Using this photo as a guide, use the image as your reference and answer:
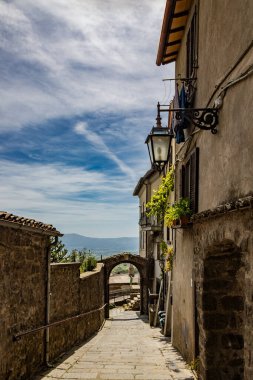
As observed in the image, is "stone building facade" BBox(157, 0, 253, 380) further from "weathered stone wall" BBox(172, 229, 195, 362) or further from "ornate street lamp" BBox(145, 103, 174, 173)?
"ornate street lamp" BBox(145, 103, 174, 173)

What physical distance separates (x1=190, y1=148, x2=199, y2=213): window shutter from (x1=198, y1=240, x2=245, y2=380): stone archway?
1.93 meters

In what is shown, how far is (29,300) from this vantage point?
9430 mm

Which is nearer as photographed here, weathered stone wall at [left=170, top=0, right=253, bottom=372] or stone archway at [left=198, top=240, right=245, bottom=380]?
weathered stone wall at [left=170, top=0, right=253, bottom=372]

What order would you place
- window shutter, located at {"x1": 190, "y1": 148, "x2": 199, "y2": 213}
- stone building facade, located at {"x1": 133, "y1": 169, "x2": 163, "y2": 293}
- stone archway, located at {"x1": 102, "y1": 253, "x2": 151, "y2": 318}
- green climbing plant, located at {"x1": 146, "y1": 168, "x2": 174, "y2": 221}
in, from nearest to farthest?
window shutter, located at {"x1": 190, "y1": 148, "x2": 199, "y2": 213} < green climbing plant, located at {"x1": 146, "y1": 168, "x2": 174, "y2": 221} < stone building facade, located at {"x1": 133, "y1": 169, "x2": 163, "y2": 293} < stone archway, located at {"x1": 102, "y1": 253, "x2": 151, "y2": 318}

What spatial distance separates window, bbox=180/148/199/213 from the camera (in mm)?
9258

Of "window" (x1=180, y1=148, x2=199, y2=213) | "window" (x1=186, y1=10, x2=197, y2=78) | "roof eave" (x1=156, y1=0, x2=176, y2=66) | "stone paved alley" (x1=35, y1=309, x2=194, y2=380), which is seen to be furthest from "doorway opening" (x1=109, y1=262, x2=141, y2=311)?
"window" (x1=186, y1=10, x2=197, y2=78)

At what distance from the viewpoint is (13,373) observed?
8258 mm

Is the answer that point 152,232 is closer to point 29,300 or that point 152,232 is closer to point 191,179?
point 191,179

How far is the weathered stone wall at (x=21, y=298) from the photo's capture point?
Result: 7.93 meters

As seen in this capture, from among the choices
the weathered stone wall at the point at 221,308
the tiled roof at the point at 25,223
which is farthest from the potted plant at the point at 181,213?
the tiled roof at the point at 25,223

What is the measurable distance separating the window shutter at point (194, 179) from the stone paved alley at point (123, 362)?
12.0 ft

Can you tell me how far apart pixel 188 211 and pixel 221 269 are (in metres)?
2.41

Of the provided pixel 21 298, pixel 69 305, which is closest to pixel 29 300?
pixel 21 298

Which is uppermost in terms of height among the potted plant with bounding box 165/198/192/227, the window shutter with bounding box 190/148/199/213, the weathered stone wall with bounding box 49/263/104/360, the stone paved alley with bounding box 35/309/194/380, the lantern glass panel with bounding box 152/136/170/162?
the lantern glass panel with bounding box 152/136/170/162
